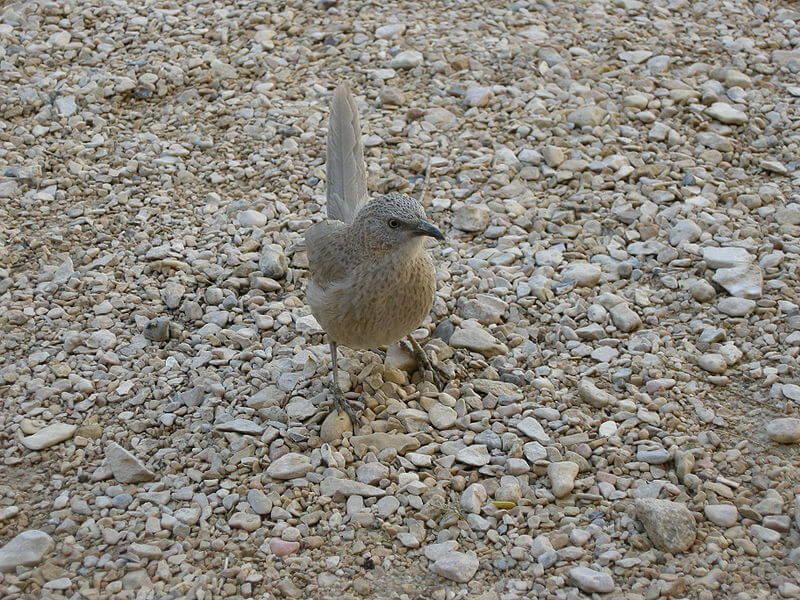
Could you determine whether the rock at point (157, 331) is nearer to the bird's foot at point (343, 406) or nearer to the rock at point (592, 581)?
the bird's foot at point (343, 406)

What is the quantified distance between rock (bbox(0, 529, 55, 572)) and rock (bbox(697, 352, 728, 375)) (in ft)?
10.7

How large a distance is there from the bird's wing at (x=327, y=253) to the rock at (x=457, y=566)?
1.51 metres

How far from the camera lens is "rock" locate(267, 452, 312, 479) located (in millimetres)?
4215

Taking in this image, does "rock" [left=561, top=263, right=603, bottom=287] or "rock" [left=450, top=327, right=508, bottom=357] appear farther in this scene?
"rock" [left=561, top=263, right=603, bottom=287]

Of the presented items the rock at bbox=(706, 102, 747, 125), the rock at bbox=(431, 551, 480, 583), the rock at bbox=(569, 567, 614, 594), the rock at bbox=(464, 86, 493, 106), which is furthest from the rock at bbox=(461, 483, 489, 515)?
the rock at bbox=(706, 102, 747, 125)

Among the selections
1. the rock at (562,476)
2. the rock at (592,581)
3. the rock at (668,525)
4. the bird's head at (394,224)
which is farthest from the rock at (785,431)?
the bird's head at (394,224)

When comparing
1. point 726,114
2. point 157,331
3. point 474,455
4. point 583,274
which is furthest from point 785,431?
point 157,331

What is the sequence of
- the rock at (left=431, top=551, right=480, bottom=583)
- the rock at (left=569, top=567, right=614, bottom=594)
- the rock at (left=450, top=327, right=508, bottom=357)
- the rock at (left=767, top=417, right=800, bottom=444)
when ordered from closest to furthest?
the rock at (left=569, top=567, right=614, bottom=594)
the rock at (left=431, top=551, right=480, bottom=583)
the rock at (left=767, top=417, right=800, bottom=444)
the rock at (left=450, top=327, right=508, bottom=357)

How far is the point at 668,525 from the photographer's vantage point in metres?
3.76

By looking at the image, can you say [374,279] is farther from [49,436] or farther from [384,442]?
[49,436]

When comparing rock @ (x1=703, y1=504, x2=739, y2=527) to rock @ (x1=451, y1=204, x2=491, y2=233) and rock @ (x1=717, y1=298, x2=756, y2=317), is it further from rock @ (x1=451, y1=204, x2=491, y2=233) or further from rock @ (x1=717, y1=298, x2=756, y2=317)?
rock @ (x1=451, y1=204, x2=491, y2=233)

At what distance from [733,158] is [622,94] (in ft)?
3.30

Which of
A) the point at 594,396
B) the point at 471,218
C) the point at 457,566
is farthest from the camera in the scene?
the point at 471,218

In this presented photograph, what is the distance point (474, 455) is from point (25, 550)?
2.02 m
